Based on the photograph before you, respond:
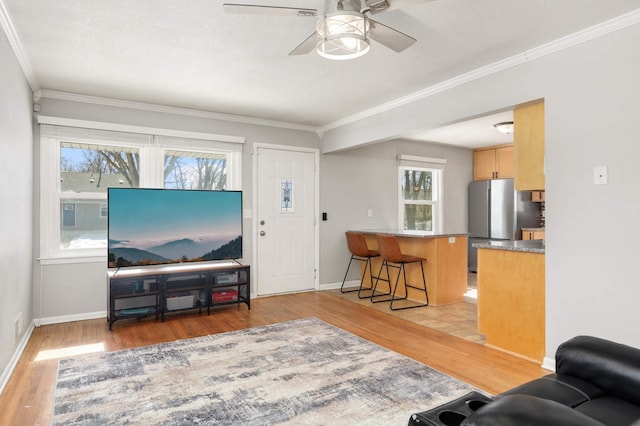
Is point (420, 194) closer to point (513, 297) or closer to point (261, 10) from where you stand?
point (513, 297)

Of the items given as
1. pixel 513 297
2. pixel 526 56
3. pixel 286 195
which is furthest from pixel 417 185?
pixel 526 56

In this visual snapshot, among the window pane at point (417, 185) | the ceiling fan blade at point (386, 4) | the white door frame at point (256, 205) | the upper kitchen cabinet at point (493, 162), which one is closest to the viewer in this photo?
the ceiling fan blade at point (386, 4)

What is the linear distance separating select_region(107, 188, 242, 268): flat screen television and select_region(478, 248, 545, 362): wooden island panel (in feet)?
9.03

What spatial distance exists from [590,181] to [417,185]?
406 cm

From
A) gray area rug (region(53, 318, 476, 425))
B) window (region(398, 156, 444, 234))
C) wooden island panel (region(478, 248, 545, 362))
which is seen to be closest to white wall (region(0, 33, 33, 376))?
gray area rug (region(53, 318, 476, 425))

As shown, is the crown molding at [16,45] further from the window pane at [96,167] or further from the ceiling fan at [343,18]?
the ceiling fan at [343,18]

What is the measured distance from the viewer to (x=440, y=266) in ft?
15.4

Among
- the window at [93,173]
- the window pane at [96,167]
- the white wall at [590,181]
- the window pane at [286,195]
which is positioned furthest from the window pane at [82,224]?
the white wall at [590,181]

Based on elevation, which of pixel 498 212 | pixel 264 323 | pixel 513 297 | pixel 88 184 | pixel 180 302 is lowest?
pixel 264 323

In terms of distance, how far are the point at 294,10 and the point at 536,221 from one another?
5.91 m

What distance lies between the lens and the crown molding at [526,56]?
2.40 m

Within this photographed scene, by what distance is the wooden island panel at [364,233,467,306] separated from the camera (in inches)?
185

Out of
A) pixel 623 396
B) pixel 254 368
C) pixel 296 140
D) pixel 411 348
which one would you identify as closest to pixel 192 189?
pixel 296 140

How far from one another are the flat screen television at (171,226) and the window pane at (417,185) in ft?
9.94
